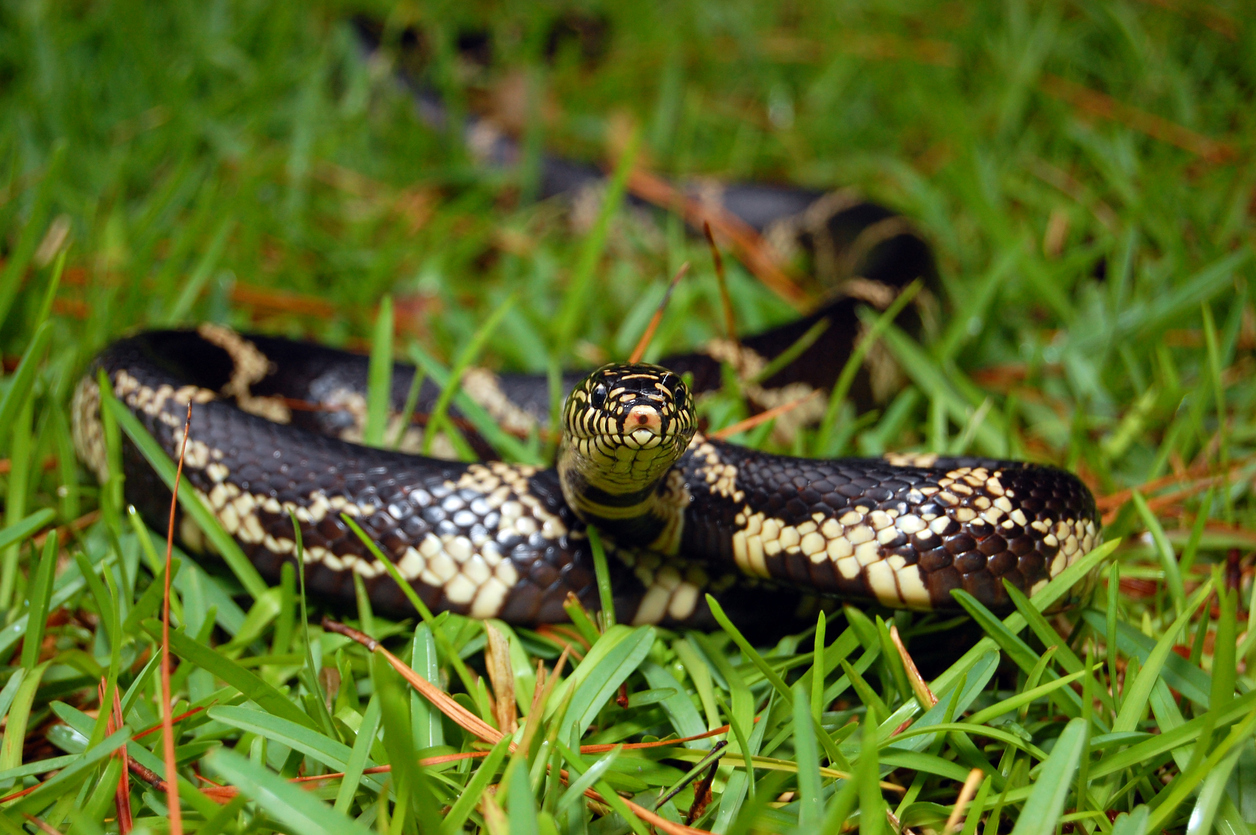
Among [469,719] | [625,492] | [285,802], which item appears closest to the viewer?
[285,802]

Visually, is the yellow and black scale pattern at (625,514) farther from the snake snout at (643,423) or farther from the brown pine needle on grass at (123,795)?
the brown pine needle on grass at (123,795)

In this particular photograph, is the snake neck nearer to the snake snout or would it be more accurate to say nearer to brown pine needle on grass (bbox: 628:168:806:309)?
the snake snout

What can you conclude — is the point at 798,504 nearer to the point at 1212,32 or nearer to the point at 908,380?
the point at 908,380

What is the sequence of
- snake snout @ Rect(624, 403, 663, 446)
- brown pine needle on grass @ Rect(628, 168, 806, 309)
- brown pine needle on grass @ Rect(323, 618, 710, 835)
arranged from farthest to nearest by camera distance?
brown pine needle on grass @ Rect(628, 168, 806, 309)
snake snout @ Rect(624, 403, 663, 446)
brown pine needle on grass @ Rect(323, 618, 710, 835)

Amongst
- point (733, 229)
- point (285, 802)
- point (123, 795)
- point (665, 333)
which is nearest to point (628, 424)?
point (285, 802)

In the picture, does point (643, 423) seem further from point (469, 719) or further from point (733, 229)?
point (733, 229)

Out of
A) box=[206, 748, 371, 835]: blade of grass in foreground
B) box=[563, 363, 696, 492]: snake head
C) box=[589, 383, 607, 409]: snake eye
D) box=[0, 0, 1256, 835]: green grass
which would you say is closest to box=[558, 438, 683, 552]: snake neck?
box=[563, 363, 696, 492]: snake head

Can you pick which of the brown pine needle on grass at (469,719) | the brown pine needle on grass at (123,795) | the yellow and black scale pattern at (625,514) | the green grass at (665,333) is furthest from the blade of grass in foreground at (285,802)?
the yellow and black scale pattern at (625,514)
